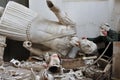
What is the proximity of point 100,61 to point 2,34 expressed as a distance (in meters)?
1.03

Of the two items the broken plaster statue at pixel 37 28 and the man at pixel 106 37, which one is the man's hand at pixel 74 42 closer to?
the broken plaster statue at pixel 37 28

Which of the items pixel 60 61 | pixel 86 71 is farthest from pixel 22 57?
pixel 86 71

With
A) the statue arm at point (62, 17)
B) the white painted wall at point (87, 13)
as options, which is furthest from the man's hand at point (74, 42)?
the white painted wall at point (87, 13)

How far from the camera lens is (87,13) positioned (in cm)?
375

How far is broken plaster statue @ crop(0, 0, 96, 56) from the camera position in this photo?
328 centimetres

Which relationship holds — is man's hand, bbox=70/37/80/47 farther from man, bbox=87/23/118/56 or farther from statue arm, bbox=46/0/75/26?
man, bbox=87/23/118/56

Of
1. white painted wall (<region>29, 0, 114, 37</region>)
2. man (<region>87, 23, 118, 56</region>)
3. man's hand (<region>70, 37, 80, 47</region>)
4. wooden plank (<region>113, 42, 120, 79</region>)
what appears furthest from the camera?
white painted wall (<region>29, 0, 114, 37</region>)

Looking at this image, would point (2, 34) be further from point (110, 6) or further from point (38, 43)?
point (110, 6)

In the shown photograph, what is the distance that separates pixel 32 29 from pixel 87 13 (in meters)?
0.78

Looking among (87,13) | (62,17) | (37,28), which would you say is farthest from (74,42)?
(87,13)

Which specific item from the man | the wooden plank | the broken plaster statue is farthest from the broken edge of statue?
the wooden plank

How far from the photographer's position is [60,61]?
3.16 m

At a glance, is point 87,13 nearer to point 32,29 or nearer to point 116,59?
point 32,29

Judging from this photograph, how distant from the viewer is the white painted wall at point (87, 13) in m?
3.65
